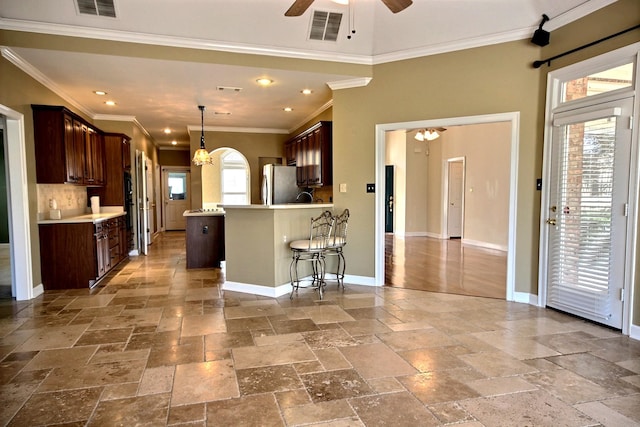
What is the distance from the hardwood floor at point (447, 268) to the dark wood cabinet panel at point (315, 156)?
1761mm

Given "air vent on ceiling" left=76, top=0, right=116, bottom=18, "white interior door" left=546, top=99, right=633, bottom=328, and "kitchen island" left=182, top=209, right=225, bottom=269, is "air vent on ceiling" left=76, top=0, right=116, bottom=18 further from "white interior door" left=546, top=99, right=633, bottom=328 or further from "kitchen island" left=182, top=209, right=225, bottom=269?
"white interior door" left=546, top=99, right=633, bottom=328

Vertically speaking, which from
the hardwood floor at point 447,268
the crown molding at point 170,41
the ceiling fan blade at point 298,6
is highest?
the crown molding at point 170,41

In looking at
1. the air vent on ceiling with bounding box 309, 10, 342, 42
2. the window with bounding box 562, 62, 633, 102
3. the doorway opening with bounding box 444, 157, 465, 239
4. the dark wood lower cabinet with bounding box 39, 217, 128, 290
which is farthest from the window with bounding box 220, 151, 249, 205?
the window with bounding box 562, 62, 633, 102

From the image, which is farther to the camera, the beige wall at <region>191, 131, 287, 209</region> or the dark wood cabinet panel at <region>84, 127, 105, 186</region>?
the beige wall at <region>191, 131, 287, 209</region>

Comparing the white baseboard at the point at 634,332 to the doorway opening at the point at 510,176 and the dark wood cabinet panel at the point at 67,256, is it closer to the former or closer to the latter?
A: the doorway opening at the point at 510,176

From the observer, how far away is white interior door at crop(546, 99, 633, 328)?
322 centimetres

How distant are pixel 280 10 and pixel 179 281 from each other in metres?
3.54

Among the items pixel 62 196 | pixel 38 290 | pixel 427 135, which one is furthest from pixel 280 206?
pixel 427 135

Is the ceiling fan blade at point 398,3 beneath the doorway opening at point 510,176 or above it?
above

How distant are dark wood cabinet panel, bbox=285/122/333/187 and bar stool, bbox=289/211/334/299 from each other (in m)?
1.03

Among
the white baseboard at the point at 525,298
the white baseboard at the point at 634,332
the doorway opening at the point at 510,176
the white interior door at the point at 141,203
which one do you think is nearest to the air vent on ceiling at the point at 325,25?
the doorway opening at the point at 510,176

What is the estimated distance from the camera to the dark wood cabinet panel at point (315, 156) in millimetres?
5707

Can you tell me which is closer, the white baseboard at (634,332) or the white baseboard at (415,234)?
the white baseboard at (634,332)

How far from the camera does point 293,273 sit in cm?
474
